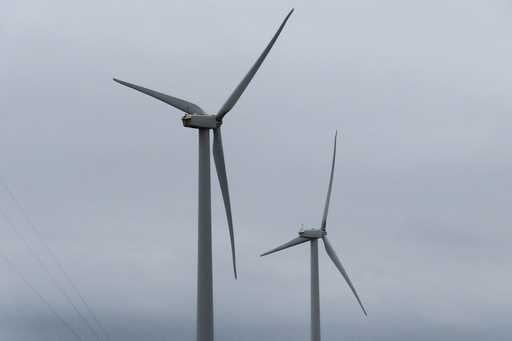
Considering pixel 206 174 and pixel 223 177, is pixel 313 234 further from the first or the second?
pixel 206 174

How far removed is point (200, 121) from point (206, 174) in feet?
11.8

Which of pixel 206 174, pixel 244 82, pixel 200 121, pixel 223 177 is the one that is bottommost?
pixel 206 174

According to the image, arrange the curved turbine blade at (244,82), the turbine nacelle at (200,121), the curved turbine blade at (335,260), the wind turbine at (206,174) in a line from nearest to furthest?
1. the wind turbine at (206,174)
2. the turbine nacelle at (200,121)
3. the curved turbine blade at (244,82)
4. the curved turbine blade at (335,260)

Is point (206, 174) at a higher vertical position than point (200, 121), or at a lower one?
lower

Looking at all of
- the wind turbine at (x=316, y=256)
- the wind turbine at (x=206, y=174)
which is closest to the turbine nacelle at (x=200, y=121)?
the wind turbine at (x=206, y=174)

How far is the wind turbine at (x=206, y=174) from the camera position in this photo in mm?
54125

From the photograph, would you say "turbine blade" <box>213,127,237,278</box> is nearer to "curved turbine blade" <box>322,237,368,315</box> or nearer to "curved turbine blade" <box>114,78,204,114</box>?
"curved turbine blade" <box>114,78,204,114</box>

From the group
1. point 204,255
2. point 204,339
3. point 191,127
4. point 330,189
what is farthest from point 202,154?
point 330,189

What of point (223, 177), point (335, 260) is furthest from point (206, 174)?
point (335, 260)

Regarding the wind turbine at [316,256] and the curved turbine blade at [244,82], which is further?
the wind turbine at [316,256]

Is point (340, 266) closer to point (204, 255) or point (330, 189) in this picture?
point (330, 189)

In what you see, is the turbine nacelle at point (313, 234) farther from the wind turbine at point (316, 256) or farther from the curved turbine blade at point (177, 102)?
the curved turbine blade at point (177, 102)

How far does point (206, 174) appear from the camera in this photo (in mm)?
55719

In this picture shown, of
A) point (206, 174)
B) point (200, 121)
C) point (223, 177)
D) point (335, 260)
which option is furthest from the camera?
point (335, 260)
